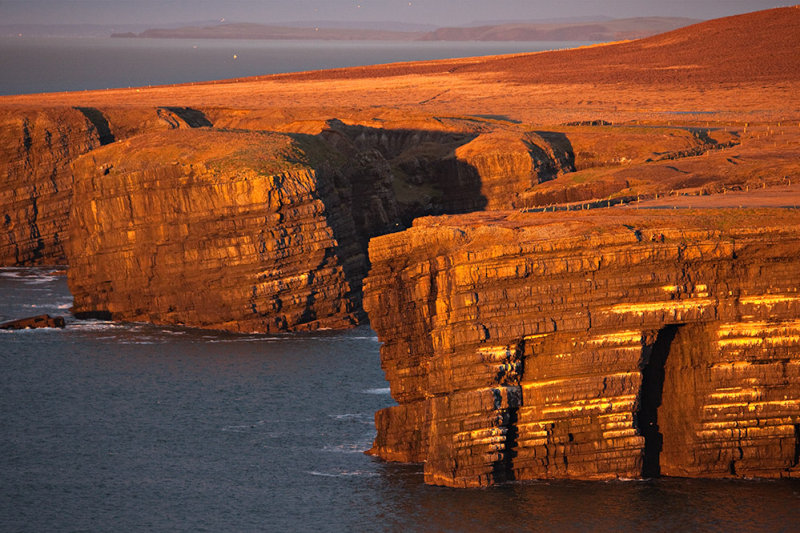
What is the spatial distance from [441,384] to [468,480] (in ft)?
13.7

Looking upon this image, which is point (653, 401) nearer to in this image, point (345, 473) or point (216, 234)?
point (345, 473)

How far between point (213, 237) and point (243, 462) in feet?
103

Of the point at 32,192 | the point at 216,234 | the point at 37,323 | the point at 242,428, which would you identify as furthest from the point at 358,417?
the point at 32,192

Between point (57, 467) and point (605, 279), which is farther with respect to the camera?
point (57, 467)

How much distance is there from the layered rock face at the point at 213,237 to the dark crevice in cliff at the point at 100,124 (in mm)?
35043

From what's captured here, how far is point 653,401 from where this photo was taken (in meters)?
50.8

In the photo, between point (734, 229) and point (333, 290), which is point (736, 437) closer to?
point (734, 229)

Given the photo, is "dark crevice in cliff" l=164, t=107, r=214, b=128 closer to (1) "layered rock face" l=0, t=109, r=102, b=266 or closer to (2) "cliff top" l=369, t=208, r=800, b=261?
(1) "layered rock face" l=0, t=109, r=102, b=266

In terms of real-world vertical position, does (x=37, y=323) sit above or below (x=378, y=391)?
above

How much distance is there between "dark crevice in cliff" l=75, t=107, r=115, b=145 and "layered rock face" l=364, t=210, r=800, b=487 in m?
80.7

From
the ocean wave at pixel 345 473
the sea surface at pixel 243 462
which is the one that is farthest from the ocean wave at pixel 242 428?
the ocean wave at pixel 345 473

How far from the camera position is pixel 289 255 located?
3241 inches

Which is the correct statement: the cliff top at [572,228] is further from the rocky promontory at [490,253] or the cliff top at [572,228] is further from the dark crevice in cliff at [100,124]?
the dark crevice in cliff at [100,124]

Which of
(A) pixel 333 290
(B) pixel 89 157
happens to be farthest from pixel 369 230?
(B) pixel 89 157
